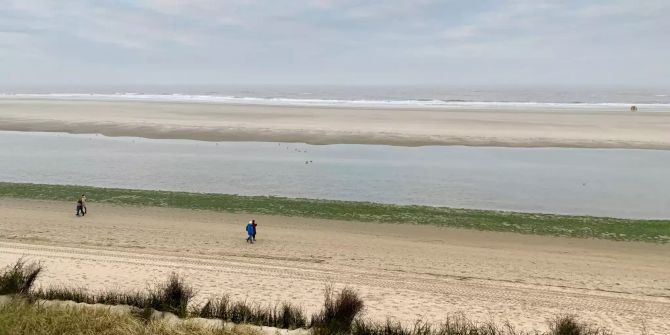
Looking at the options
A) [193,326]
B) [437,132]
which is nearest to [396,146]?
[437,132]

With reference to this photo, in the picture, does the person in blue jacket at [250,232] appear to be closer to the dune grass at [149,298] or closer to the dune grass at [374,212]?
the dune grass at [374,212]

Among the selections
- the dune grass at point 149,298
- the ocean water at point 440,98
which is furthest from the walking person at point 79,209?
the ocean water at point 440,98

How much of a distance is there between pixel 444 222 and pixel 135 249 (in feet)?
31.3

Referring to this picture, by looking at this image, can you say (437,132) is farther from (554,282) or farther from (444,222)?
(554,282)

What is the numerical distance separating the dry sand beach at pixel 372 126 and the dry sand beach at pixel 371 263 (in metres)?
21.2

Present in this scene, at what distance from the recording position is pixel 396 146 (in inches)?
1432

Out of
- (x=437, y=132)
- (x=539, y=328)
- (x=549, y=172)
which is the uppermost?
(x=437, y=132)

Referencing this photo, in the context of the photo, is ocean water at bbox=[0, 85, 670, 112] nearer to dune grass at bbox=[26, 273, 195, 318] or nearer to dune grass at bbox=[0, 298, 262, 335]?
dune grass at bbox=[26, 273, 195, 318]

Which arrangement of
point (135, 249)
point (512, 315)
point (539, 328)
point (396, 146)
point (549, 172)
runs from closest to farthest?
1. point (539, 328)
2. point (512, 315)
3. point (135, 249)
4. point (549, 172)
5. point (396, 146)

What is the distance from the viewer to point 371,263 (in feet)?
45.4

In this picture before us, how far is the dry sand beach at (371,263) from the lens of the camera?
436 inches

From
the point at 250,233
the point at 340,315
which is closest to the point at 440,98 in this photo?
the point at 250,233

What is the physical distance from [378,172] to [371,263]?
14.1m

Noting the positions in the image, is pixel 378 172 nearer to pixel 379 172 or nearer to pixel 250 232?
pixel 379 172
